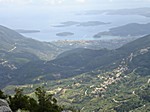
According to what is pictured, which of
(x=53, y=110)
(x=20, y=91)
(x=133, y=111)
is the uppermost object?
(x=20, y=91)

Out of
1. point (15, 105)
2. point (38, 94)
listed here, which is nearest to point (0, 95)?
point (15, 105)

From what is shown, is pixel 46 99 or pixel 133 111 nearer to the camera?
pixel 46 99

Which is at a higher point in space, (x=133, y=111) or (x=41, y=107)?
→ (x=41, y=107)

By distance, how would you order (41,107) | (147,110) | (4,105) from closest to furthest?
(4,105), (41,107), (147,110)

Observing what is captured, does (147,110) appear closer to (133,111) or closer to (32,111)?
(133,111)

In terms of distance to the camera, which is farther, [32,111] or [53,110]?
[53,110]

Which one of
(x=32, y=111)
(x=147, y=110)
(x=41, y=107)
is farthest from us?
(x=147, y=110)

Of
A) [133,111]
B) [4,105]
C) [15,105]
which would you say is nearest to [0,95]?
[15,105]

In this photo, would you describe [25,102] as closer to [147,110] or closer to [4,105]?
[4,105]

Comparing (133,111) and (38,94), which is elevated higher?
(38,94)
